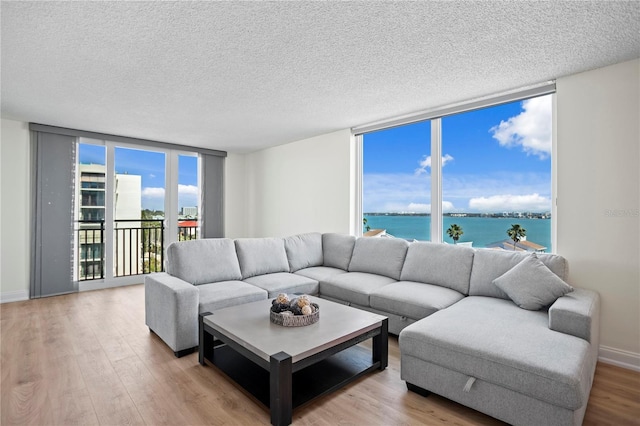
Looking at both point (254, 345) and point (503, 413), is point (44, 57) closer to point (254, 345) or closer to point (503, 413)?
point (254, 345)

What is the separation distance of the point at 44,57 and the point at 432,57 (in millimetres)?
2960

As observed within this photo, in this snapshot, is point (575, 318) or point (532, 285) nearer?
point (575, 318)

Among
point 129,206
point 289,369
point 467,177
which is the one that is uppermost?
point 467,177

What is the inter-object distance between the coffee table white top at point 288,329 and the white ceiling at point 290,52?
197cm

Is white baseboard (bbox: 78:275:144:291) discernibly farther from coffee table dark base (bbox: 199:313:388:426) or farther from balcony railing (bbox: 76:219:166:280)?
coffee table dark base (bbox: 199:313:388:426)

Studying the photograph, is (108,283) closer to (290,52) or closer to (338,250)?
(338,250)

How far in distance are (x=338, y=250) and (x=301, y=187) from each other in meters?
1.64

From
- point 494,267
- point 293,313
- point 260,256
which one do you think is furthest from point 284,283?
point 494,267

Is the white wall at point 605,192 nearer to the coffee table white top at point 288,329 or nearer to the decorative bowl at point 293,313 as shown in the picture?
the coffee table white top at point 288,329

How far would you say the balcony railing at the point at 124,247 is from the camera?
4855 mm

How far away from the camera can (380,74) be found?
2758mm

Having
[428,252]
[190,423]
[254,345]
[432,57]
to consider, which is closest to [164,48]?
[432,57]

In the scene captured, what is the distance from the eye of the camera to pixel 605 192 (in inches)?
102

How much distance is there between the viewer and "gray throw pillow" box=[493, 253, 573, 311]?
234 centimetres
